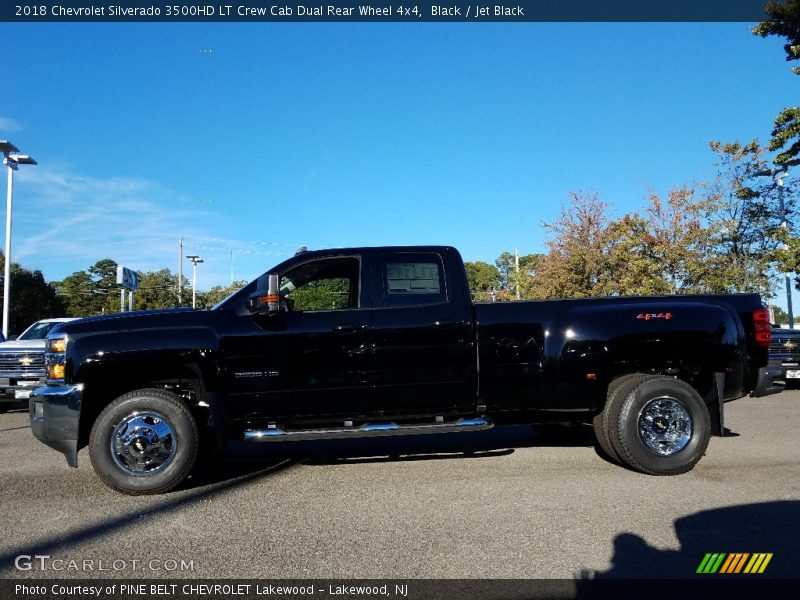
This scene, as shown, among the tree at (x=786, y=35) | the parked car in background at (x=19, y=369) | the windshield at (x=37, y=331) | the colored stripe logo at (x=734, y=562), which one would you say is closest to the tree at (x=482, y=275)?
the tree at (x=786, y=35)

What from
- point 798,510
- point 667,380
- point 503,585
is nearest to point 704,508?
point 798,510

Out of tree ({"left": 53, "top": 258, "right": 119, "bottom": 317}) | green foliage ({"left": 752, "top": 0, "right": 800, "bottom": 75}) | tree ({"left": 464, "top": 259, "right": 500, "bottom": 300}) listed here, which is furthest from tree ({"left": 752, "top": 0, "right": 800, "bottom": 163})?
tree ({"left": 53, "top": 258, "right": 119, "bottom": 317})

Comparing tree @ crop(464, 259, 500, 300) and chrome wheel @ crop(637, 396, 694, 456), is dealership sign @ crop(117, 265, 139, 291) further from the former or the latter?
tree @ crop(464, 259, 500, 300)

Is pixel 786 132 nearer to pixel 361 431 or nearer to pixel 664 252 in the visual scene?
pixel 664 252

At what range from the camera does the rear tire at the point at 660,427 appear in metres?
5.63

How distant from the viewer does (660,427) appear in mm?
5707

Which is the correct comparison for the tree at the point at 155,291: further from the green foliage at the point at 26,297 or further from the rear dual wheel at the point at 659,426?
the rear dual wheel at the point at 659,426

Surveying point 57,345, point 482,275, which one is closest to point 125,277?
point 57,345

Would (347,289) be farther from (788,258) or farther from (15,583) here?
(788,258)

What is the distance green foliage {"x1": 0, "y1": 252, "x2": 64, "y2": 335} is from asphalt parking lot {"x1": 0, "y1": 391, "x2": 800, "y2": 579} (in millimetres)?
47220

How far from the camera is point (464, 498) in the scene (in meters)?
4.96

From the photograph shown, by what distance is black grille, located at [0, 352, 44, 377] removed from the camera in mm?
10953

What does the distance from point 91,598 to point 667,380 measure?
486cm

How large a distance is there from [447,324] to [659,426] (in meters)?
2.16
